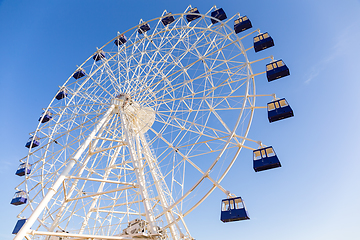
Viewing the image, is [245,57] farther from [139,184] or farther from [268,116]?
[139,184]

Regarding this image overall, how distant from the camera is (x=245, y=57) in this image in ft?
49.5

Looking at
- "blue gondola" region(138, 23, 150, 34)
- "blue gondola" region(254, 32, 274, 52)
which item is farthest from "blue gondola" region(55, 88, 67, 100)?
"blue gondola" region(254, 32, 274, 52)

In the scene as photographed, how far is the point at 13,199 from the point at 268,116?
1967 cm

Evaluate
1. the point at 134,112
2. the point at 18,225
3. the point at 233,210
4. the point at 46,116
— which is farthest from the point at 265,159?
the point at 46,116

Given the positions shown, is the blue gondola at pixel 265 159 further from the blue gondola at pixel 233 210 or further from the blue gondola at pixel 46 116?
the blue gondola at pixel 46 116

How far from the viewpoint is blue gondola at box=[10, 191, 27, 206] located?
739 inches

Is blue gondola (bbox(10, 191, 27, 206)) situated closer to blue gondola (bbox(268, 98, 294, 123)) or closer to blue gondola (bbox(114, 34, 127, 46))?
blue gondola (bbox(114, 34, 127, 46))

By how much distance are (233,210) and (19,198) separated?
16.8m

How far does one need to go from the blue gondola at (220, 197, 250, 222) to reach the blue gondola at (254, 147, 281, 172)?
7.15 ft

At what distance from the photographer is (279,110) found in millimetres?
13586

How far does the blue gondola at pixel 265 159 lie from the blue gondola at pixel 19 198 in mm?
17404

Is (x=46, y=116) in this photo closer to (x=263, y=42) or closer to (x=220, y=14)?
(x=220, y=14)

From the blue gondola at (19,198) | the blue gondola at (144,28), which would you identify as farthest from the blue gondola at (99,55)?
the blue gondola at (19,198)

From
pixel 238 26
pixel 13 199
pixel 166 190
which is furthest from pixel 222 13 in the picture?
pixel 13 199
